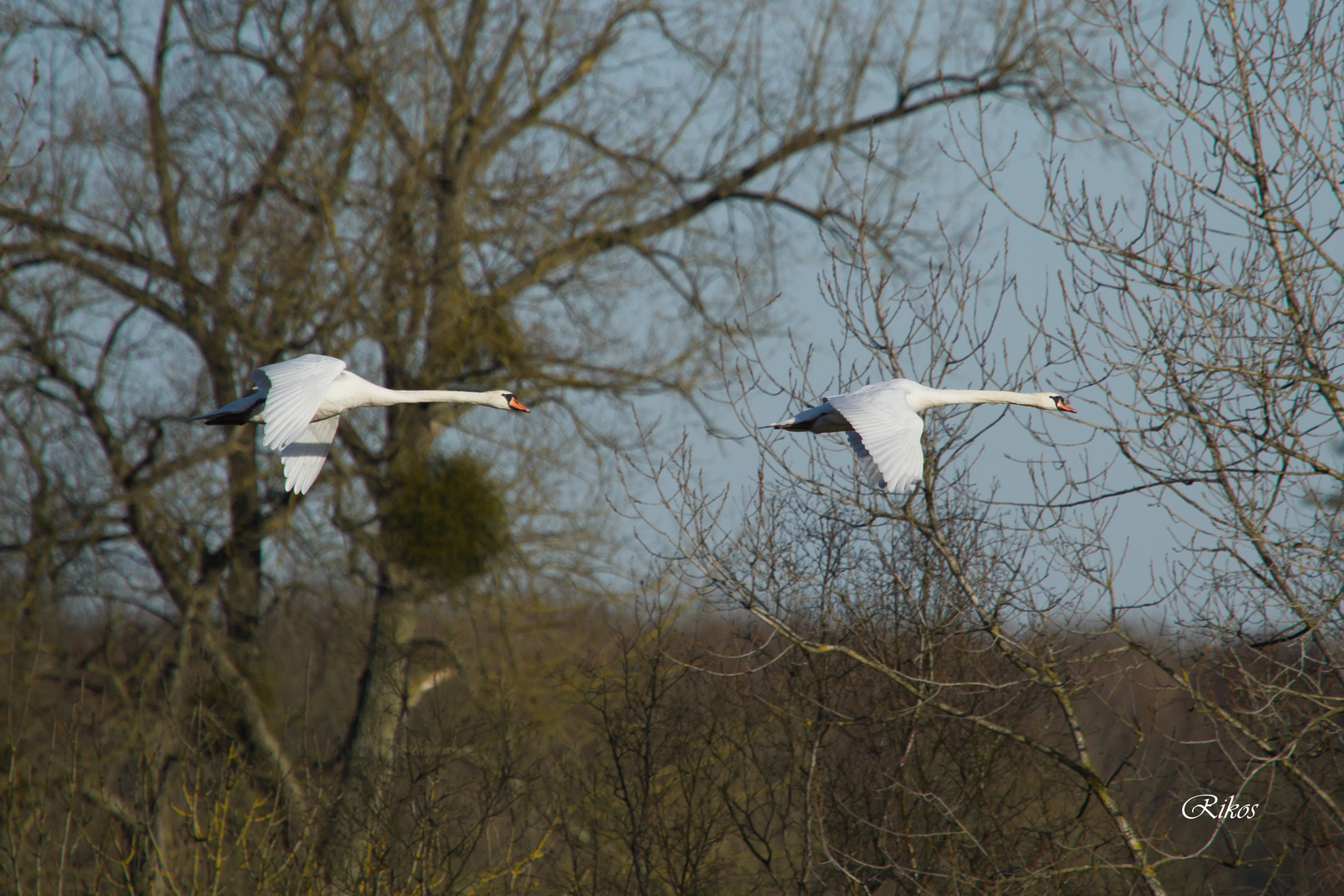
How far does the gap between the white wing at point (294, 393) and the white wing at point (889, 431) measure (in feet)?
7.79

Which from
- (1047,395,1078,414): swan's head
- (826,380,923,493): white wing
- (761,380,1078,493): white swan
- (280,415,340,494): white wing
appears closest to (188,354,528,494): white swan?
(280,415,340,494): white wing

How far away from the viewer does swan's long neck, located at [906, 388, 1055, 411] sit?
6.18 meters

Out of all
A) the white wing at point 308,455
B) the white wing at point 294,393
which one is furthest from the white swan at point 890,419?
the white wing at point 308,455

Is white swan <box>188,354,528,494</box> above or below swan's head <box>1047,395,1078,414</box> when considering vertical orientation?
below

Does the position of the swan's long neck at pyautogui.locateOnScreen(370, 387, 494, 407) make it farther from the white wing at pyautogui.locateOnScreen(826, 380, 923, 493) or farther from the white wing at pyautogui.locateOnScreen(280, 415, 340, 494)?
the white wing at pyautogui.locateOnScreen(826, 380, 923, 493)

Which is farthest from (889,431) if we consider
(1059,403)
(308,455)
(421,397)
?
(308,455)

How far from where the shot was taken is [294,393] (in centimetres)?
564

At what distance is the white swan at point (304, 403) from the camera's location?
5391mm

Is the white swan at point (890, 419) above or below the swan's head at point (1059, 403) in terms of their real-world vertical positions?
below

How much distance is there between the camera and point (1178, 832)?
50.8 ft

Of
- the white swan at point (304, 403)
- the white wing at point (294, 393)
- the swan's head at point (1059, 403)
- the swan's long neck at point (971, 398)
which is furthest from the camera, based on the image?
the swan's head at point (1059, 403)

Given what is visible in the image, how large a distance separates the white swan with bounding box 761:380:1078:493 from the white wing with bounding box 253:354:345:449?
7.22 feet

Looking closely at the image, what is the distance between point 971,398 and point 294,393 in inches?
135

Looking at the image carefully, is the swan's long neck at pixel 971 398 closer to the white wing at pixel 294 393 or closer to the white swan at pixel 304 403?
the white swan at pixel 304 403
